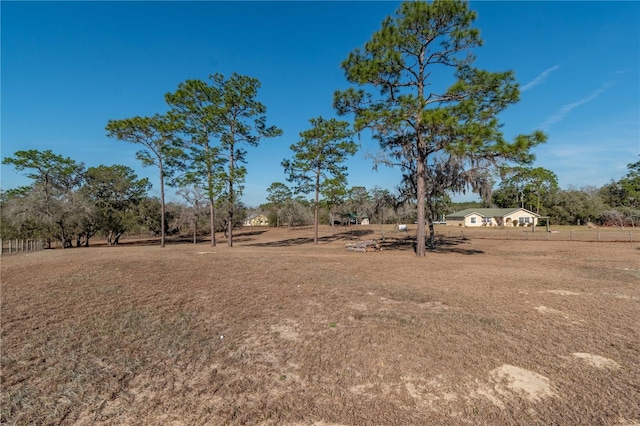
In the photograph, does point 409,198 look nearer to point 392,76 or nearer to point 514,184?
point 392,76

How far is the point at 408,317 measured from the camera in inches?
189

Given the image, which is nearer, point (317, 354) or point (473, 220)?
point (317, 354)

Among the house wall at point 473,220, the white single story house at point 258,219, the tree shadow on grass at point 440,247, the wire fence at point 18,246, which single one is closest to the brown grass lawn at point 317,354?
the tree shadow on grass at point 440,247

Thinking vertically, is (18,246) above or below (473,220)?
below

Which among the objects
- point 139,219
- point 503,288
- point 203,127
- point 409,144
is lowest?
point 503,288

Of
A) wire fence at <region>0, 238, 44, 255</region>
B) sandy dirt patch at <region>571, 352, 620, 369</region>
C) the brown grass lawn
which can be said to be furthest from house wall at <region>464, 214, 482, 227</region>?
wire fence at <region>0, 238, 44, 255</region>

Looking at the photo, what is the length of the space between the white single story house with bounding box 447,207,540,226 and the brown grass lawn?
46.6 metres

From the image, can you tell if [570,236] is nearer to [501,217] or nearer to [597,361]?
[501,217]

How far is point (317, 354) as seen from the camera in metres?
3.50

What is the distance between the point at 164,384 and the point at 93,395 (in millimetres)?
605

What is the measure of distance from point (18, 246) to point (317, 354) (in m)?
25.4

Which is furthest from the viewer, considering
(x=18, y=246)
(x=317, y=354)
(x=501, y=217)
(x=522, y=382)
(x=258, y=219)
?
(x=258, y=219)

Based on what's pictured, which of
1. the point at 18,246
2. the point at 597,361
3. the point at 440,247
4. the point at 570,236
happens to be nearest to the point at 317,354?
the point at 597,361

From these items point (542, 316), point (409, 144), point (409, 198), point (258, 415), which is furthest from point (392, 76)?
point (258, 415)
